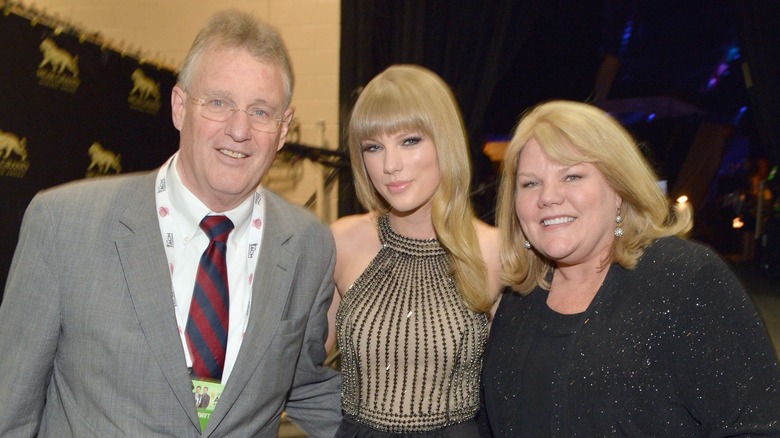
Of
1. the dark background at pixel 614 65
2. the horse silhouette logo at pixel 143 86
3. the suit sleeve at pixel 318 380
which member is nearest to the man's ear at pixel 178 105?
the suit sleeve at pixel 318 380

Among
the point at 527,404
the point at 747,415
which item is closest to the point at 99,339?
the point at 527,404

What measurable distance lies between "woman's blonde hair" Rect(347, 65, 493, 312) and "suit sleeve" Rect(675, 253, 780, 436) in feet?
2.41

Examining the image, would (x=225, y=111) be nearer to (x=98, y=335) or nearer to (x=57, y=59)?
(x=98, y=335)

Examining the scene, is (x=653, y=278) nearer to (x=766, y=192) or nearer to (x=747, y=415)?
(x=747, y=415)

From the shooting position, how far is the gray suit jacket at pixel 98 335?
1.46 meters

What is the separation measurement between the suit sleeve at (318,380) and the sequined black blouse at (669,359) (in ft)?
2.05

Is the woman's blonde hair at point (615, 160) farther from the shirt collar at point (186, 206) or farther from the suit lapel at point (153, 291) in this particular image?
the suit lapel at point (153, 291)

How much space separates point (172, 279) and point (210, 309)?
Answer: 0.12m

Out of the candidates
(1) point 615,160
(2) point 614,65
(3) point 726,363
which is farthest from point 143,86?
(2) point 614,65

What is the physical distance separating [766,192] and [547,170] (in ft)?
14.2

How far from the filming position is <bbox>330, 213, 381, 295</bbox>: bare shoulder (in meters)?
2.32

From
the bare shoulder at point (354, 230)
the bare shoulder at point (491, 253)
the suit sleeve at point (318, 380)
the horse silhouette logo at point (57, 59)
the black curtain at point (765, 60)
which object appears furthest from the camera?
the black curtain at point (765, 60)

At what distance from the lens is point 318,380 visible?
6.85ft

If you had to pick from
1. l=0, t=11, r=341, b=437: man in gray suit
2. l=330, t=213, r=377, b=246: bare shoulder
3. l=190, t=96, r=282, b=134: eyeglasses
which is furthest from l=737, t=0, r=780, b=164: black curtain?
l=190, t=96, r=282, b=134: eyeglasses
